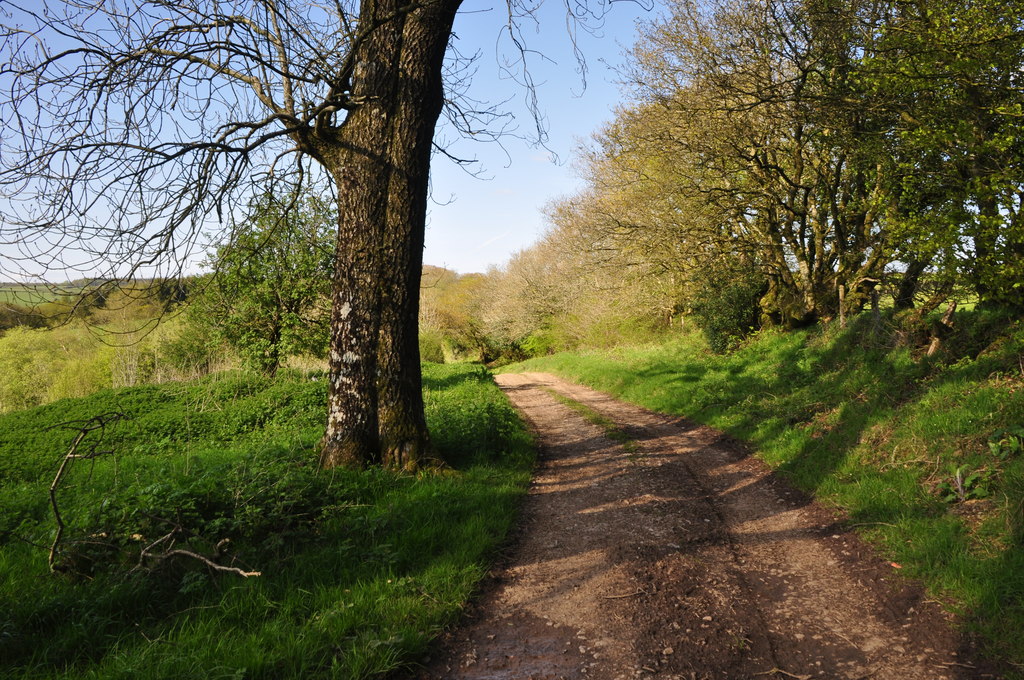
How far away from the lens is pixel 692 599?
3973 mm

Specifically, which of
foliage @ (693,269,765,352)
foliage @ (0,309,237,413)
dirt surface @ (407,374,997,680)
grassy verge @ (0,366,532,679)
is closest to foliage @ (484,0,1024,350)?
foliage @ (693,269,765,352)

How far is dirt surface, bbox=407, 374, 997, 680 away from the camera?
3.26 metres

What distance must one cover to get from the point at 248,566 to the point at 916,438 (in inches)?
267

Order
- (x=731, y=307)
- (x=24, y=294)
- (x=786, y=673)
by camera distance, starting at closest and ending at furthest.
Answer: (x=786, y=673) < (x=24, y=294) < (x=731, y=307)

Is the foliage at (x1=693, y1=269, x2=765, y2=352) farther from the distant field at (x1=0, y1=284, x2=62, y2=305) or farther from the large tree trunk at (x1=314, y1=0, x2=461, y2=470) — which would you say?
the distant field at (x1=0, y1=284, x2=62, y2=305)

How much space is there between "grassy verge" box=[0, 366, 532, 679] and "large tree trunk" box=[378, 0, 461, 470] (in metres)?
0.58

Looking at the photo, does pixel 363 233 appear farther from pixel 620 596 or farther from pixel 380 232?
pixel 620 596

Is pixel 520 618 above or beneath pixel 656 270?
beneath

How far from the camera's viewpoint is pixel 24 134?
4.32 meters

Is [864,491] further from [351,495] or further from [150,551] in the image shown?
[150,551]

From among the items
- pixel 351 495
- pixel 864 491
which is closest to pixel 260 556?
pixel 351 495

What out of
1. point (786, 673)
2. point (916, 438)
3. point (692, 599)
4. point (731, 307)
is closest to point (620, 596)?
point (692, 599)

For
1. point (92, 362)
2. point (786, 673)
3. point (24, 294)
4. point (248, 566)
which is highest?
point (24, 294)

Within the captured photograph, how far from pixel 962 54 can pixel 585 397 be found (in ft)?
38.1
